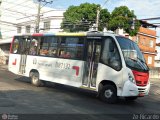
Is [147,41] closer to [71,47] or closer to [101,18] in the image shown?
[101,18]

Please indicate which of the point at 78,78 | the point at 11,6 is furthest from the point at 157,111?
the point at 11,6

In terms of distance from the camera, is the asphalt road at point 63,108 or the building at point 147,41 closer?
the asphalt road at point 63,108

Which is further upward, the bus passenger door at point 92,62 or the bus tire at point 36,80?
the bus passenger door at point 92,62

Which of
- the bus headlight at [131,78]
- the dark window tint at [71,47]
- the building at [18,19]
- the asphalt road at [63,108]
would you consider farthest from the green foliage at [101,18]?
the bus headlight at [131,78]

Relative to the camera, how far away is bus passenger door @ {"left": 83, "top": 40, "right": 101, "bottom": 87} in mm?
14703

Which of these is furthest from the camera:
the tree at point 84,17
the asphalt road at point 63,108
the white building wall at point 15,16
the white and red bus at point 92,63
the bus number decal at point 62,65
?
the white building wall at point 15,16

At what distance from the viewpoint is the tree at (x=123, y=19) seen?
35191mm

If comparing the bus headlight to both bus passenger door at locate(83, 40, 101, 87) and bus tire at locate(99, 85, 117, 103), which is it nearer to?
bus tire at locate(99, 85, 117, 103)

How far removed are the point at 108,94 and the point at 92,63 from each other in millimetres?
1675

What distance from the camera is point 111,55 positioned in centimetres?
1416

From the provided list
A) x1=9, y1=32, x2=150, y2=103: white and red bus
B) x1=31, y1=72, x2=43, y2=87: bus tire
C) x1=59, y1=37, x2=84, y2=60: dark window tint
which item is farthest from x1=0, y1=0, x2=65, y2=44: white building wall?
x1=59, y1=37, x2=84, y2=60: dark window tint

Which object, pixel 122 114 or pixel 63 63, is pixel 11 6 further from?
pixel 122 114

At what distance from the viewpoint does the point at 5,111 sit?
1018 cm

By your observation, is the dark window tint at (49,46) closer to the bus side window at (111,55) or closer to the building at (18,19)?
the bus side window at (111,55)
